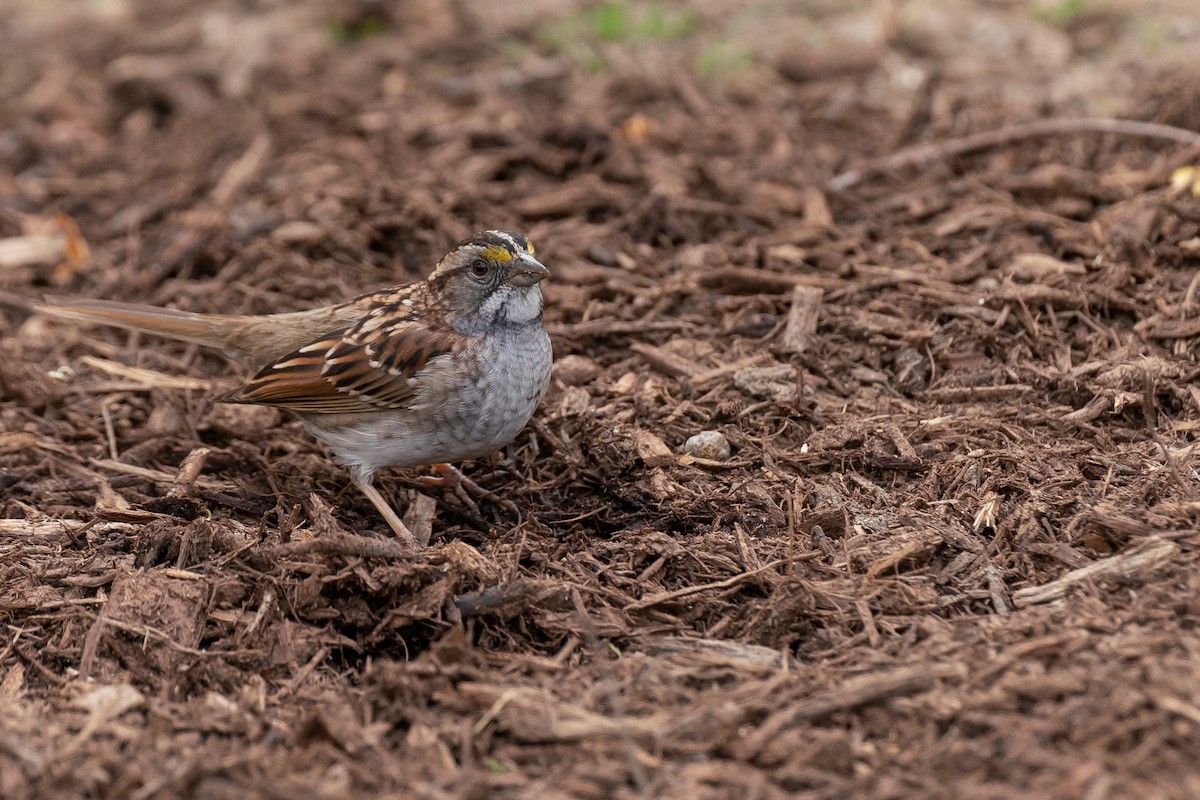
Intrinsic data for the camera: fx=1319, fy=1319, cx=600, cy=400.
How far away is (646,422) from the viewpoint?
5.45 meters

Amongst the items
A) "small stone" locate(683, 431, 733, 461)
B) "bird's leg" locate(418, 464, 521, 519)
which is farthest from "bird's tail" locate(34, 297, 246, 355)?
"small stone" locate(683, 431, 733, 461)

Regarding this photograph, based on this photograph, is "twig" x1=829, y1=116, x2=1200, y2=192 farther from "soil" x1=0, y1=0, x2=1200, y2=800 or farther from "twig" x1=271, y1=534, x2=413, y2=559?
"twig" x1=271, y1=534, x2=413, y2=559

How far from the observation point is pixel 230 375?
6367mm

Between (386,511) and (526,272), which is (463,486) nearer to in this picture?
(386,511)

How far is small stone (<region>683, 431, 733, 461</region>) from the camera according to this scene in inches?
207

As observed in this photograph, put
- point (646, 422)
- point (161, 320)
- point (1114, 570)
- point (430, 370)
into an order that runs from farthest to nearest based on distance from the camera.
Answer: point (161, 320), point (646, 422), point (430, 370), point (1114, 570)

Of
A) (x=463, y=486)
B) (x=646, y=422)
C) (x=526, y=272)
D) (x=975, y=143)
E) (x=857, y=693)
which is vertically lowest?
(x=463, y=486)

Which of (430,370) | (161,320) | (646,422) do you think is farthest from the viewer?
(161,320)

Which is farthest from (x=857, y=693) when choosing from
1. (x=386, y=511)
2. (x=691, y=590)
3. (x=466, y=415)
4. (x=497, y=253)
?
(x=497, y=253)

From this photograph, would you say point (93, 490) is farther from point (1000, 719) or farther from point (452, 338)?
point (1000, 719)

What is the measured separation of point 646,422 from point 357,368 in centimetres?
120

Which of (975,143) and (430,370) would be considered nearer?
(430,370)

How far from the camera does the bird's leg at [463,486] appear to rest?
A: 533 cm

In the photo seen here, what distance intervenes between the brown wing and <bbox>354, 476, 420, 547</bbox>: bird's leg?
310 millimetres
